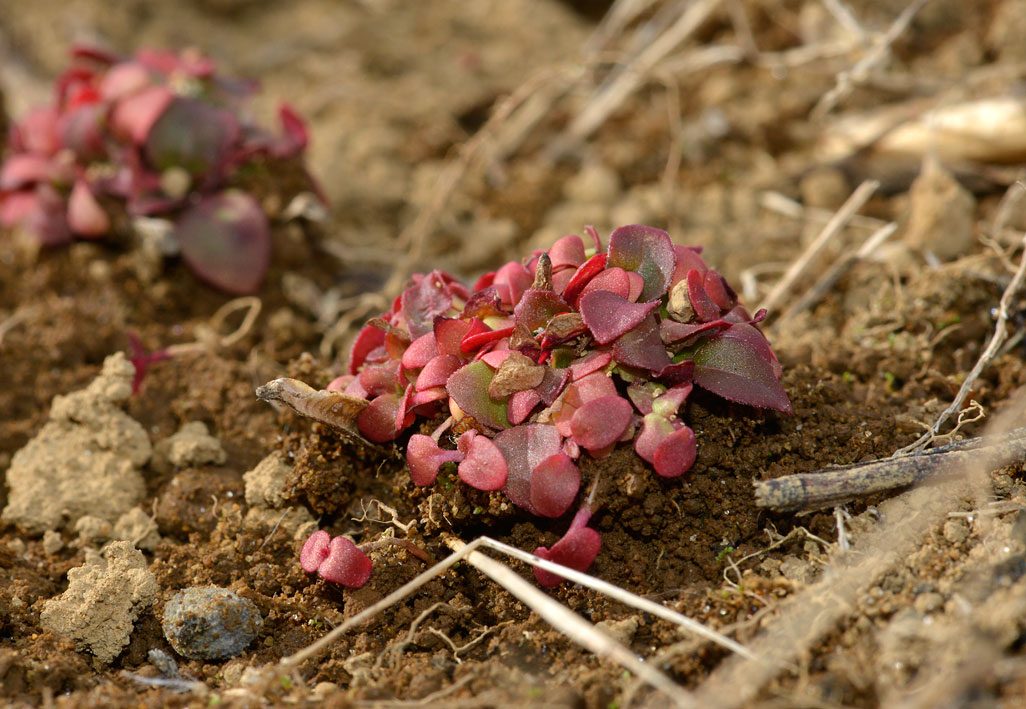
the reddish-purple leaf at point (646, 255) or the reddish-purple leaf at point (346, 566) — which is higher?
the reddish-purple leaf at point (646, 255)

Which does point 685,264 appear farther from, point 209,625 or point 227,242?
point 227,242

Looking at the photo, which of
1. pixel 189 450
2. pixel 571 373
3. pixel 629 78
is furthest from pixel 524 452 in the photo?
pixel 629 78

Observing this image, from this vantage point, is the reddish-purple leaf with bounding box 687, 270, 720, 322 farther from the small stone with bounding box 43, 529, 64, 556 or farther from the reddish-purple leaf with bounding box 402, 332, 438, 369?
the small stone with bounding box 43, 529, 64, 556

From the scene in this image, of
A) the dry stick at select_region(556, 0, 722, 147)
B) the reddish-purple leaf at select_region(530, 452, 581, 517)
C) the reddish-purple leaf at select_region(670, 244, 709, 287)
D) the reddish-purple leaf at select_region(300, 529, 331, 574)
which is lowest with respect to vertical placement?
the reddish-purple leaf at select_region(300, 529, 331, 574)

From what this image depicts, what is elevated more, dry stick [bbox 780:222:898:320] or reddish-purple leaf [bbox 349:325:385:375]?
reddish-purple leaf [bbox 349:325:385:375]

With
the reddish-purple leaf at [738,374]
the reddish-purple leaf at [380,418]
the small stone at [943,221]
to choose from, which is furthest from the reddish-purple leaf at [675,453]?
the small stone at [943,221]

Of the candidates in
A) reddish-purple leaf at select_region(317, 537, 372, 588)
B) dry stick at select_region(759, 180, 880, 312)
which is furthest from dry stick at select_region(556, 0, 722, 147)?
reddish-purple leaf at select_region(317, 537, 372, 588)

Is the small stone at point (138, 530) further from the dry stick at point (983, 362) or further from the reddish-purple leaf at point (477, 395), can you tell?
the dry stick at point (983, 362)
